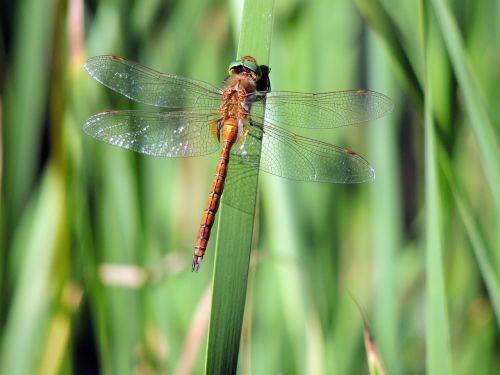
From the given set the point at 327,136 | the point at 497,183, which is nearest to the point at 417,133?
the point at 327,136

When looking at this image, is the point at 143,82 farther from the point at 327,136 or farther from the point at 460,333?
the point at 460,333

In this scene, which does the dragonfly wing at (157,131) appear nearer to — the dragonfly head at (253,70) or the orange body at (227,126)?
the orange body at (227,126)

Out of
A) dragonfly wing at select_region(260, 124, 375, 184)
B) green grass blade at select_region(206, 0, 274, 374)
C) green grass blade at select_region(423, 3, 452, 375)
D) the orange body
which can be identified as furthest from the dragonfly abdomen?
green grass blade at select_region(423, 3, 452, 375)

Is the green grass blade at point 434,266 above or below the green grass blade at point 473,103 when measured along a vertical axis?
below

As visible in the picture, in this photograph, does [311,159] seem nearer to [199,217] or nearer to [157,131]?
[157,131]

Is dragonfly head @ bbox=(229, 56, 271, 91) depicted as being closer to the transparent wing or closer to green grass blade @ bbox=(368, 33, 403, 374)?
the transparent wing

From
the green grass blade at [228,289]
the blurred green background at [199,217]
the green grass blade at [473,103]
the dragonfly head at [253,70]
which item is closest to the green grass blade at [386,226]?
the blurred green background at [199,217]
